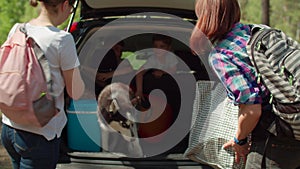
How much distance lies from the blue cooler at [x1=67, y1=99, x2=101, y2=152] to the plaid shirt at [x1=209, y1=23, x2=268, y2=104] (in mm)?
1393

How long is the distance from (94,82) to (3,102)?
6.20 feet

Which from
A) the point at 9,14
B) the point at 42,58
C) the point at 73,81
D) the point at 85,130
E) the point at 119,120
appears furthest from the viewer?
the point at 9,14

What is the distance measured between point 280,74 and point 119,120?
1.73 metres

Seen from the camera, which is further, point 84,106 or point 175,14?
point 175,14

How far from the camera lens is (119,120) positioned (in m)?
3.51

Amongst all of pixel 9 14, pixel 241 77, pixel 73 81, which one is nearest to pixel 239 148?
pixel 241 77

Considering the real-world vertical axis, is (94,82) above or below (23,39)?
below

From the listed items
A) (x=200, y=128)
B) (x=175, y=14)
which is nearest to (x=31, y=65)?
(x=200, y=128)

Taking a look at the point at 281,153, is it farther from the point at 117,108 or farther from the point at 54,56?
the point at 117,108

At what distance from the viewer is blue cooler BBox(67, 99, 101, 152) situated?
3.30m

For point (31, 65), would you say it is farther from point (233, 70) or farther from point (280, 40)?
point (280, 40)

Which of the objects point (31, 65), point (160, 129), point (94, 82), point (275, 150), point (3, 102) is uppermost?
point (31, 65)

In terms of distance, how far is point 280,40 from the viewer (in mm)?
2072

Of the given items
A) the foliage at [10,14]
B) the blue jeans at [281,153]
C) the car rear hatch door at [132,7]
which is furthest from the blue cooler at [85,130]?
the foliage at [10,14]
